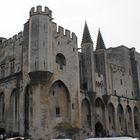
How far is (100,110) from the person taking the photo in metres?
46.1

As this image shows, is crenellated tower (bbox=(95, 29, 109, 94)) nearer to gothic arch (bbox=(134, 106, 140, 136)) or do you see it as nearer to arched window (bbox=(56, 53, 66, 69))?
arched window (bbox=(56, 53, 66, 69))

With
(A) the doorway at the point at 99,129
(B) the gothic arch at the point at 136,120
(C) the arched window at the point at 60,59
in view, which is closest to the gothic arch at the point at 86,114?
(A) the doorway at the point at 99,129

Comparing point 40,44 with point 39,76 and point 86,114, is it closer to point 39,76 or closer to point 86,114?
point 39,76

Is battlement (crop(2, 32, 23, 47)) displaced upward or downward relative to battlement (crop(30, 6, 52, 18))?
downward

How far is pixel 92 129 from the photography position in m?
42.8

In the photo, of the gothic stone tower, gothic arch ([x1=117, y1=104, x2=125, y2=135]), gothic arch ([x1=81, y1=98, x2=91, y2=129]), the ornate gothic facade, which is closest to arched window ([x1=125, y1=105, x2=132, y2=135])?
gothic arch ([x1=117, y1=104, x2=125, y2=135])

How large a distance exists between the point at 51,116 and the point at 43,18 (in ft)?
38.6

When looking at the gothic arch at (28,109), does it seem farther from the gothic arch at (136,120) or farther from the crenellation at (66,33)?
the gothic arch at (136,120)

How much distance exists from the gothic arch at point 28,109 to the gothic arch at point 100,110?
13181mm

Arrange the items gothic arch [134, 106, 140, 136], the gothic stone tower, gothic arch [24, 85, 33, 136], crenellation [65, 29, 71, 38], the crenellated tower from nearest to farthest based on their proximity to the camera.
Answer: the gothic stone tower, gothic arch [24, 85, 33, 136], crenellation [65, 29, 71, 38], the crenellated tower, gothic arch [134, 106, 140, 136]

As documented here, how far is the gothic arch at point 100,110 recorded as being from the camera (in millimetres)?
45156

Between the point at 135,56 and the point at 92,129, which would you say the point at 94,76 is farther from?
the point at 135,56

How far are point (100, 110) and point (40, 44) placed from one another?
1611 cm

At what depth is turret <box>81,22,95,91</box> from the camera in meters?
44.3
